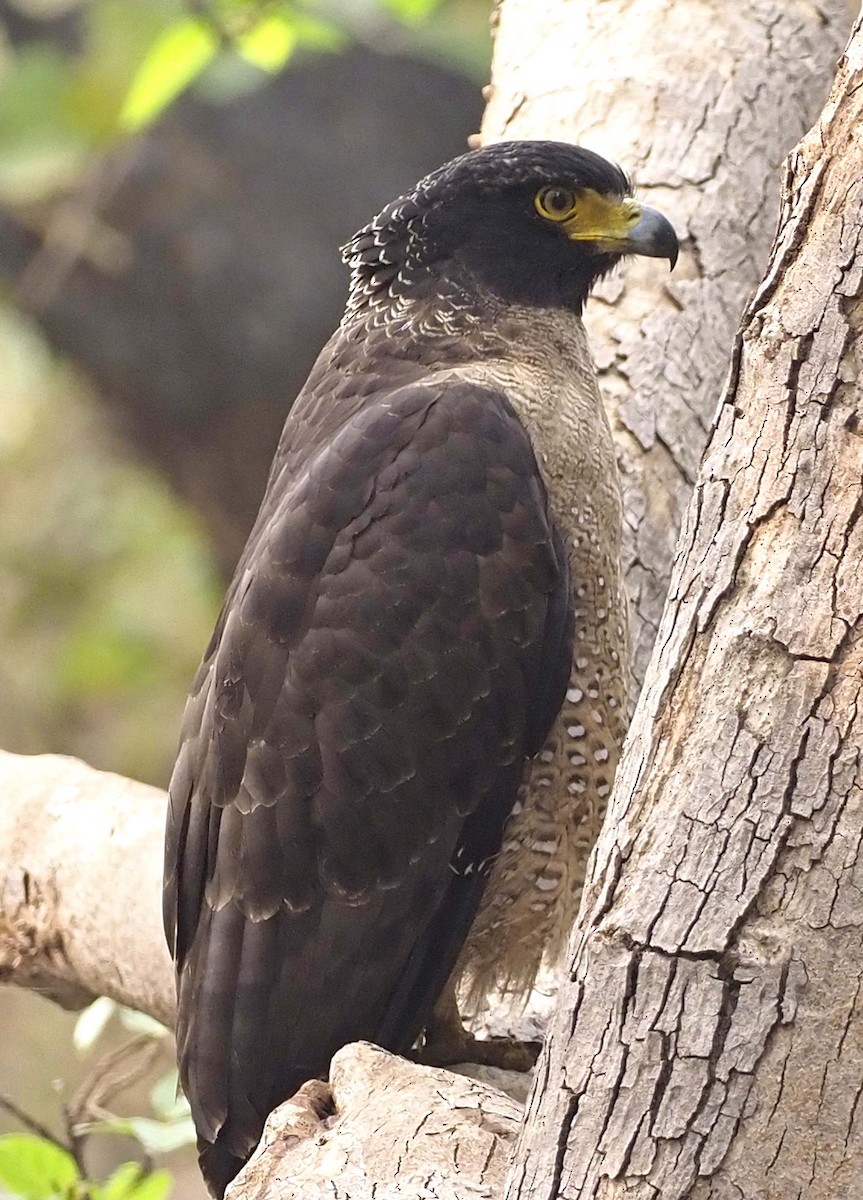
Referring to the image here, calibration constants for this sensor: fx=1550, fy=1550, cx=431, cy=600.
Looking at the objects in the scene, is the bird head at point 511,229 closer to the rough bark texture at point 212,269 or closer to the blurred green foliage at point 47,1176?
the blurred green foliage at point 47,1176

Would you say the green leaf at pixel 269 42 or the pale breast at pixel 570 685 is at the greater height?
the green leaf at pixel 269 42

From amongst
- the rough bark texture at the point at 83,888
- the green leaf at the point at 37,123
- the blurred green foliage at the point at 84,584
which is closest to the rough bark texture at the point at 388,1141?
the rough bark texture at the point at 83,888

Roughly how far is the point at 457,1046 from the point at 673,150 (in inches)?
89.4

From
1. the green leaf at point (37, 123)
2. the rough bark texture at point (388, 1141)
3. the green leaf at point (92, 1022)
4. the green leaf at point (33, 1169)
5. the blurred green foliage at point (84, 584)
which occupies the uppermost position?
the green leaf at point (37, 123)

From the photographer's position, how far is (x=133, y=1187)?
2945mm

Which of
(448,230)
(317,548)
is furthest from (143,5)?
(317,548)

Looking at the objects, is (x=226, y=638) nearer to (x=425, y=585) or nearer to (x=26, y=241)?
(x=425, y=585)

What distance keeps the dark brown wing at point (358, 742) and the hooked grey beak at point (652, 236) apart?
617mm

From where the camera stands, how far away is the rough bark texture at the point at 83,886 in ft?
12.1

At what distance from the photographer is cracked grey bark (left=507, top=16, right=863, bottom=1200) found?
5.66 feet

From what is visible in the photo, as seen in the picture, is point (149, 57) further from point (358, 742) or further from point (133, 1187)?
point (133, 1187)

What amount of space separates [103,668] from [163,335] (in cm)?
178

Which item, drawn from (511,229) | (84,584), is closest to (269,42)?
(511,229)

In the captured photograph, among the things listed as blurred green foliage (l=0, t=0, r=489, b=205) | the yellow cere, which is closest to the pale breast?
the yellow cere
